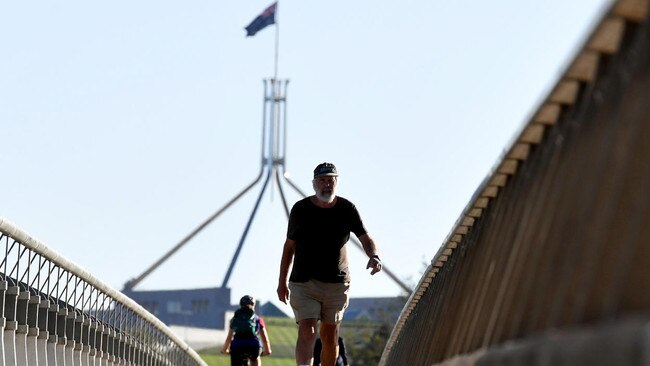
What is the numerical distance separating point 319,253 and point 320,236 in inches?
4.6

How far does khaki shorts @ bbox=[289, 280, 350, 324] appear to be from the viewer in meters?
12.3

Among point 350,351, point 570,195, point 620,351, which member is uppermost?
point 350,351

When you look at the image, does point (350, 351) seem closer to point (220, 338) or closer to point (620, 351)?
point (220, 338)

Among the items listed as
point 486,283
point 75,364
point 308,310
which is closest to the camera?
point 486,283

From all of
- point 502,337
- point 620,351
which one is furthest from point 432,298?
point 620,351

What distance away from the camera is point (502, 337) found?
5.95 m

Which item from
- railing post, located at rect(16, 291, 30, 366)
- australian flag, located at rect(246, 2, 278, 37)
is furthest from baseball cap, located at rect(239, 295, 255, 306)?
australian flag, located at rect(246, 2, 278, 37)

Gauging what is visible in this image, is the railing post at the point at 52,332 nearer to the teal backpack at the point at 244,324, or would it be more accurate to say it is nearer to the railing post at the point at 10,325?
the railing post at the point at 10,325

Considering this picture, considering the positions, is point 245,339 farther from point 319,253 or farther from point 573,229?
point 573,229

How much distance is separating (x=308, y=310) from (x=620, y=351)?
27.1 feet

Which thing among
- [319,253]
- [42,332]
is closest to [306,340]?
[319,253]

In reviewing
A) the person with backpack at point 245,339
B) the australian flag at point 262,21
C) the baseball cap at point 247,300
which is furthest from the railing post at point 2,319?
the australian flag at point 262,21

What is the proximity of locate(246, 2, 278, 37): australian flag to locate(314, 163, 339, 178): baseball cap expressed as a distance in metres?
66.6

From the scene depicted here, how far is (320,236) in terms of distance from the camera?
40.1ft
